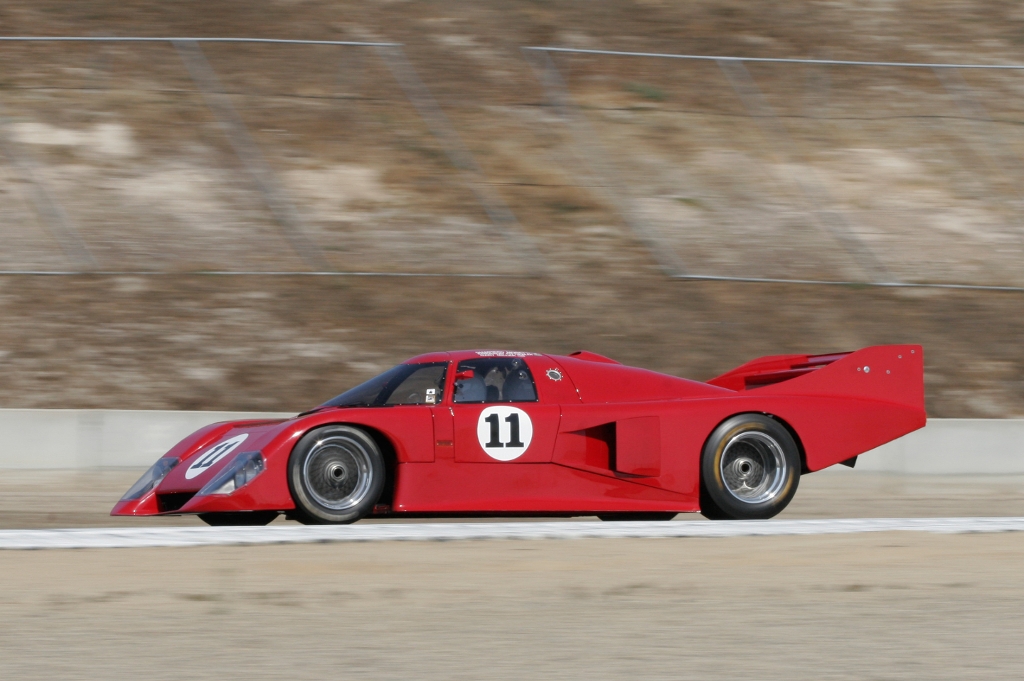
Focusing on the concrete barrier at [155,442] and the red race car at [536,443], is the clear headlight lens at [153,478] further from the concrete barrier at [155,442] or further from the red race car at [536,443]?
the concrete barrier at [155,442]

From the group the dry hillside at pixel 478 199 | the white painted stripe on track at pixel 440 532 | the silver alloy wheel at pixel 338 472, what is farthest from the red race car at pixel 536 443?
the dry hillside at pixel 478 199

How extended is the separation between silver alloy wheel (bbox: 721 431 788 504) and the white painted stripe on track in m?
0.45

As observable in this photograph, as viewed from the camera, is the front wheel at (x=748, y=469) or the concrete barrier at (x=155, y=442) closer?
the front wheel at (x=748, y=469)

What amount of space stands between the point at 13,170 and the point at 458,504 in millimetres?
13110

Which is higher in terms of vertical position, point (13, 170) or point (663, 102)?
point (663, 102)

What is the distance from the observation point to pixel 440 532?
23.7 feet

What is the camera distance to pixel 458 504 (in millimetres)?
Result: 7867

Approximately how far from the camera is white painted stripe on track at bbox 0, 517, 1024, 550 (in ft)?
21.9

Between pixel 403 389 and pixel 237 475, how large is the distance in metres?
1.25

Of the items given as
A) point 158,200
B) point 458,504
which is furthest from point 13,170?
point 458,504

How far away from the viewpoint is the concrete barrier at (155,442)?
1135cm

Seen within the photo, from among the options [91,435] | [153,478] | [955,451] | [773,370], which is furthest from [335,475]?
[955,451]

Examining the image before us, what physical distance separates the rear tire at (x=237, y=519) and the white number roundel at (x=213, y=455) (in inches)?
15.3

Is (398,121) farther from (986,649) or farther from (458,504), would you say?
(986,649)
